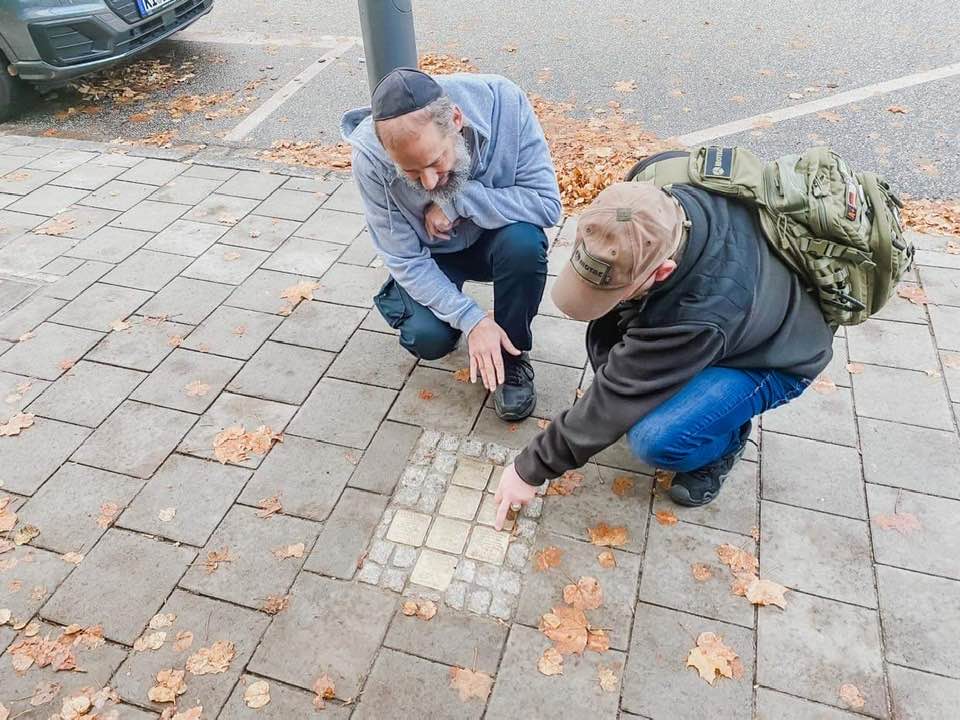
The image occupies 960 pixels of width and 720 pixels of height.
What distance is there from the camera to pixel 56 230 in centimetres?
435

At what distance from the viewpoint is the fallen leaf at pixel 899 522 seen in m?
2.56

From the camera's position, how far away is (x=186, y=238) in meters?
4.25

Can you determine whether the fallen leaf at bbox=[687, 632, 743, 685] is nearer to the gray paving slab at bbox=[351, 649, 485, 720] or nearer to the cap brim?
the gray paving slab at bbox=[351, 649, 485, 720]

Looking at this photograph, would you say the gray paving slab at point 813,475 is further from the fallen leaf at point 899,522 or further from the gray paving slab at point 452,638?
the gray paving slab at point 452,638

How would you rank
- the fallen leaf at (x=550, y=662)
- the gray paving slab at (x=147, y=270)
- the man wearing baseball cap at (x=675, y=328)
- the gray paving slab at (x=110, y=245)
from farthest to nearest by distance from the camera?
the gray paving slab at (x=110, y=245), the gray paving slab at (x=147, y=270), the fallen leaf at (x=550, y=662), the man wearing baseball cap at (x=675, y=328)

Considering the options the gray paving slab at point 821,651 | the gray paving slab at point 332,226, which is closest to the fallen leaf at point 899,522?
the gray paving slab at point 821,651

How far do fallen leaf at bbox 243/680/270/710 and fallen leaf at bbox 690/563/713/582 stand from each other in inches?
54.6

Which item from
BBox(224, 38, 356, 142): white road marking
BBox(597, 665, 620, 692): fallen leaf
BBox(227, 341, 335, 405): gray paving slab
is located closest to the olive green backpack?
BBox(597, 665, 620, 692): fallen leaf

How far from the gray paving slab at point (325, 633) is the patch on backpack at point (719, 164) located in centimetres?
163

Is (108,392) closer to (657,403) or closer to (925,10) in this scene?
(657,403)

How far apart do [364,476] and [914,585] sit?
1.92m

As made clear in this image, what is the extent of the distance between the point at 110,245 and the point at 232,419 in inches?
70.7

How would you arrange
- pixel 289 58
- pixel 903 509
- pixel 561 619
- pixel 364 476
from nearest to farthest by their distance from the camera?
pixel 561 619, pixel 903 509, pixel 364 476, pixel 289 58

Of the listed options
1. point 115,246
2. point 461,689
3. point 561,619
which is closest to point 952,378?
point 561,619
